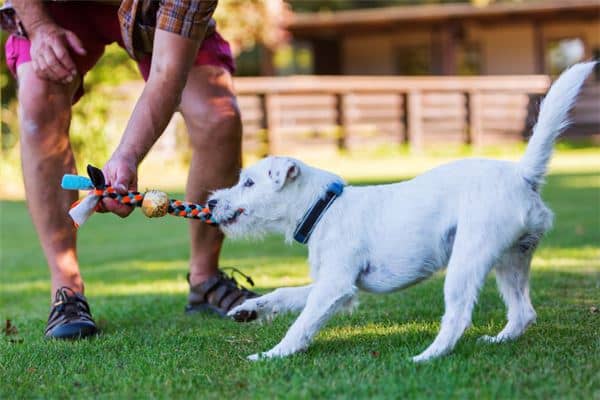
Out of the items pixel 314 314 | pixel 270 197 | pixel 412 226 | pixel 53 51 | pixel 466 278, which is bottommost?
pixel 314 314

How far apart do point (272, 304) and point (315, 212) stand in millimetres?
456

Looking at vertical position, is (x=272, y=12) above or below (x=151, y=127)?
above

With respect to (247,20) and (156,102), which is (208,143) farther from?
(247,20)

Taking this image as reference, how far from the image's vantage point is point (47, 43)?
4215 millimetres

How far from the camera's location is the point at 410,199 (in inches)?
139

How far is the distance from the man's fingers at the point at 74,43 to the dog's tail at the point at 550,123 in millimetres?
2225

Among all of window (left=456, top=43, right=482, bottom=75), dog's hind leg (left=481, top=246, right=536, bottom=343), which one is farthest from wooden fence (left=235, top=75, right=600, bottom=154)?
dog's hind leg (left=481, top=246, right=536, bottom=343)

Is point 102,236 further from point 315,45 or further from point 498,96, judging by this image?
point 315,45

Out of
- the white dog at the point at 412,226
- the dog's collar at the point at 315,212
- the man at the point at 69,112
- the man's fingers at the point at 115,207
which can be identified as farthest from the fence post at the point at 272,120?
the man's fingers at the point at 115,207

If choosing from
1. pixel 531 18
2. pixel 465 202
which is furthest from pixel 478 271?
pixel 531 18

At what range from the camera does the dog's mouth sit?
380 cm

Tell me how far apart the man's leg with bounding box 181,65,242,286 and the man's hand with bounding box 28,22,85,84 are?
594 millimetres

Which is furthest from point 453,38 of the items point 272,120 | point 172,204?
point 172,204

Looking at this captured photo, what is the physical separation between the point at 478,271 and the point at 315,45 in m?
24.9
